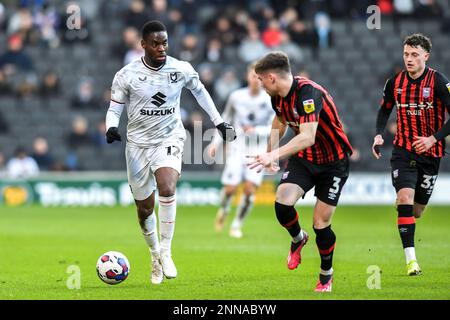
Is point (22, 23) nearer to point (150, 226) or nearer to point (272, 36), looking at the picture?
point (272, 36)

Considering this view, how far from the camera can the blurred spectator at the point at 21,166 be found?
22.9 m

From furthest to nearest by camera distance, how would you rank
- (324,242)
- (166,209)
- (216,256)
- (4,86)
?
(4,86)
(216,256)
(166,209)
(324,242)

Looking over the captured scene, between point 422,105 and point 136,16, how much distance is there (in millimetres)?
15648

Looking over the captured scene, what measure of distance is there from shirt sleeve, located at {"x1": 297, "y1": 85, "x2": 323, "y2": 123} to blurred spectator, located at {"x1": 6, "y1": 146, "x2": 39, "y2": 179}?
49.6 ft

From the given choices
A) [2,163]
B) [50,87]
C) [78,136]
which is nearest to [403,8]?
[78,136]

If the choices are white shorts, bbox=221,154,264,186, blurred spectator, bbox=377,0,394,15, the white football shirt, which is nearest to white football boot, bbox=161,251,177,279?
the white football shirt

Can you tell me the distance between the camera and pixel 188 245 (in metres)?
14.2

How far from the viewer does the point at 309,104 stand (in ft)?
27.8

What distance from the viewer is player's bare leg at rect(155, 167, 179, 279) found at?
9594 mm

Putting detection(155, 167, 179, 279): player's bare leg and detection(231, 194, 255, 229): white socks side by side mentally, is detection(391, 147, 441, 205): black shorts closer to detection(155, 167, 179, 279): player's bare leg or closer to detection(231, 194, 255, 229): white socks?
detection(155, 167, 179, 279): player's bare leg
